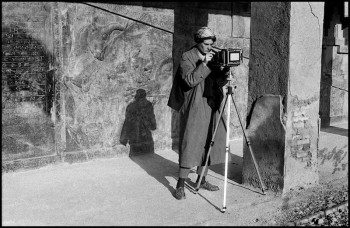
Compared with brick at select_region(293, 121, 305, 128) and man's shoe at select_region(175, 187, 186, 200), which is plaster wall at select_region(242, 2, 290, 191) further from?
man's shoe at select_region(175, 187, 186, 200)

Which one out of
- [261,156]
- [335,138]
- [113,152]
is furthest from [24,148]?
[335,138]

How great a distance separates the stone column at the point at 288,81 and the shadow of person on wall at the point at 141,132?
1782 mm

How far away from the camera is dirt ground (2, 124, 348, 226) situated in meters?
4.61

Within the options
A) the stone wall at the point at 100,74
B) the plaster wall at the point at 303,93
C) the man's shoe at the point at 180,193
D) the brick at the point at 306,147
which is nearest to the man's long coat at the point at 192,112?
the man's shoe at the point at 180,193

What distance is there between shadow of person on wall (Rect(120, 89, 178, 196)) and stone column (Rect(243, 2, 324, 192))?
1782 millimetres

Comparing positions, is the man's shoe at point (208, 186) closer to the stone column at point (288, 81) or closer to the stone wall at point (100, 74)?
the stone column at point (288, 81)

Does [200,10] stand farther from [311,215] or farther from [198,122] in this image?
[311,215]

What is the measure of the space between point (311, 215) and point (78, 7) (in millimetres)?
4018

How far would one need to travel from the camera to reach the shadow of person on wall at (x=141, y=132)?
7.09 metres

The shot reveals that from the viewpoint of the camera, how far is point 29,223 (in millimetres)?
4426

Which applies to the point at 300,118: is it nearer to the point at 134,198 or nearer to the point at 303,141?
the point at 303,141

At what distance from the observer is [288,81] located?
208 inches

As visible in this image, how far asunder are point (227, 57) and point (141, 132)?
2.94m

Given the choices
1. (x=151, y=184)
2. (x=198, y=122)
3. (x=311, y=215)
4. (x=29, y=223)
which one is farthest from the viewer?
(x=151, y=184)
